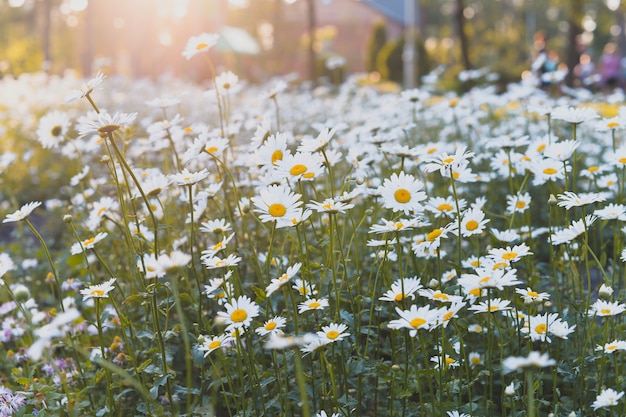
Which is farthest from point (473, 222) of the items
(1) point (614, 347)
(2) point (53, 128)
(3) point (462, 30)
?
(3) point (462, 30)

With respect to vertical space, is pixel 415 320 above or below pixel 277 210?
below

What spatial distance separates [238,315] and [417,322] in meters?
0.46

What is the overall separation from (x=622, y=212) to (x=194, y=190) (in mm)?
1437

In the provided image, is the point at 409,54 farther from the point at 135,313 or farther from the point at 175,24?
the point at 175,24

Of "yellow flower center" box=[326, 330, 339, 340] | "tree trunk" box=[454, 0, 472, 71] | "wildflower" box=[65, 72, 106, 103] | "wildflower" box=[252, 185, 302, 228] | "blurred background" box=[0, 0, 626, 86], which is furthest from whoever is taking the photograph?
"blurred background" box=[0, 0, 626, 86]

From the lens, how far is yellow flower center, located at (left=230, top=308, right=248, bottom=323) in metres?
1.71

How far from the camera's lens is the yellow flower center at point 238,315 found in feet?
5.63

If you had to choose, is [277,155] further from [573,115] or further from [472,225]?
[573,115]

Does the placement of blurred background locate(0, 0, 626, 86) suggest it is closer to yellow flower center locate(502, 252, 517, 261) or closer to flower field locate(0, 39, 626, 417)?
flower field locate(0, 39, 626, 417)

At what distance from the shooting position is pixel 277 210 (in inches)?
70.1

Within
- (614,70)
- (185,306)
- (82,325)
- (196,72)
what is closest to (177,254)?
(185,306)

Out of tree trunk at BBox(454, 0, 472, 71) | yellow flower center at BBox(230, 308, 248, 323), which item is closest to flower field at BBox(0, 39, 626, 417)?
yellow flower center at BBox(230, 308, 248, 323)

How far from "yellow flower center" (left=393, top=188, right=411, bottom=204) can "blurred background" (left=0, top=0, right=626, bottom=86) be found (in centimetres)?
442

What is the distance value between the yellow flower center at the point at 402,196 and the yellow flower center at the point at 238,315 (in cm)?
50
